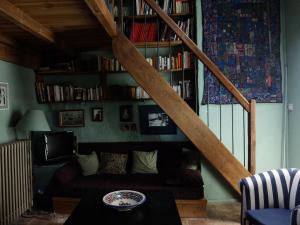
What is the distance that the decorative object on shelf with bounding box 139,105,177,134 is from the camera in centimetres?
395

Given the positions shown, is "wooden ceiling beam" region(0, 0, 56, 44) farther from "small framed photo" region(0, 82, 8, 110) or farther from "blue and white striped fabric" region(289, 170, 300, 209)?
"blue and white striped fabric" region(289, 170, 300, 209)

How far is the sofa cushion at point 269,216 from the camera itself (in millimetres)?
2031

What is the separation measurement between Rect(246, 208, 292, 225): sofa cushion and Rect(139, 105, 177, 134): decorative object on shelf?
188 cm

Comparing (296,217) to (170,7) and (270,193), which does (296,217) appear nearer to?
(270,193)

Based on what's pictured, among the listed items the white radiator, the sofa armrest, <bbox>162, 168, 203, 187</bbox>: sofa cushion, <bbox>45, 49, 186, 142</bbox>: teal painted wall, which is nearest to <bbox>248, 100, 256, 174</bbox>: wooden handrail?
<bbox>162, 168, 203, 187</bbox>: sofa cushion

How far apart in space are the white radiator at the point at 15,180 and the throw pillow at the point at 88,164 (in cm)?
62

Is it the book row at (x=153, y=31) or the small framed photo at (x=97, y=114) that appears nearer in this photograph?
the book row at (x=153, y=31)

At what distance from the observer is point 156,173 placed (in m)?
3.57

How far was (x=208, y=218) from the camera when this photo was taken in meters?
3.11

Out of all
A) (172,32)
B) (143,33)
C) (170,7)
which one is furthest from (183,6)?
(143,33)

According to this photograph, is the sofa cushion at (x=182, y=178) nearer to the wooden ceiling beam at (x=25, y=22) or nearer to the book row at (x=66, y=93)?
the book row at (x=66, y=93)

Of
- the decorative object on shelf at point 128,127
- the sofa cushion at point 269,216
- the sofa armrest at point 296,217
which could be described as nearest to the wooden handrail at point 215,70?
the sofa cushion at point 269,216

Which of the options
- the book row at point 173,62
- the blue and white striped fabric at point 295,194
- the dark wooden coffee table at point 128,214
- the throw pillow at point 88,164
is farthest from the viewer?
the book row at point 173,62

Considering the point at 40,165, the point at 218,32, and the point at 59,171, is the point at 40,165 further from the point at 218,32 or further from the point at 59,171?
the point at 218,32
